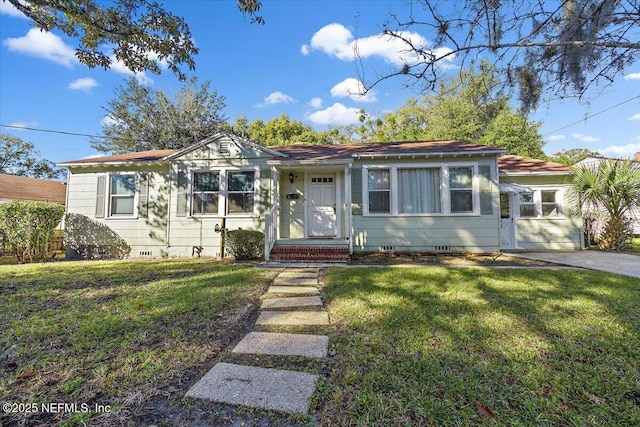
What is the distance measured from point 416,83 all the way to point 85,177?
11.2m

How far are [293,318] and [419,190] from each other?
21.2 feet

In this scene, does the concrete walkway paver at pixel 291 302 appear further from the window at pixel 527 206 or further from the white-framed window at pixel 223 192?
the window at pixel 527 206

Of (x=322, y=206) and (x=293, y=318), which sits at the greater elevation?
(x=322, y=206)

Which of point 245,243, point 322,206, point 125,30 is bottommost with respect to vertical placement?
point 245,243

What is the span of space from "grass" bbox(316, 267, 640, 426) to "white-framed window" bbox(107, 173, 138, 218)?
850 cm

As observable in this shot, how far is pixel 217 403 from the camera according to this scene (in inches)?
70.8

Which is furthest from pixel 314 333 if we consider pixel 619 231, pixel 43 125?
pixel 43 125

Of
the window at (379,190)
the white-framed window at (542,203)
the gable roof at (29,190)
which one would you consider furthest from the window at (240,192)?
the gable roof at (29,190)

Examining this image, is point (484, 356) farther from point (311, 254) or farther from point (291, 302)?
point (311, 254)

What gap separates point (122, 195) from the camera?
31.3 ft

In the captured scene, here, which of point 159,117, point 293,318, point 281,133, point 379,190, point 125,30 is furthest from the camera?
point 281,133

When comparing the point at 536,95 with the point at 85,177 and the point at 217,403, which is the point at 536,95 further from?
the point at 85,177

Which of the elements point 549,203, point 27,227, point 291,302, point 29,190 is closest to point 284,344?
point 291,302

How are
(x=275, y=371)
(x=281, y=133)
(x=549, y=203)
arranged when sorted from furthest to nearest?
(x=281, y=133) → (x=549, y=203) → (x=275, y=371)
